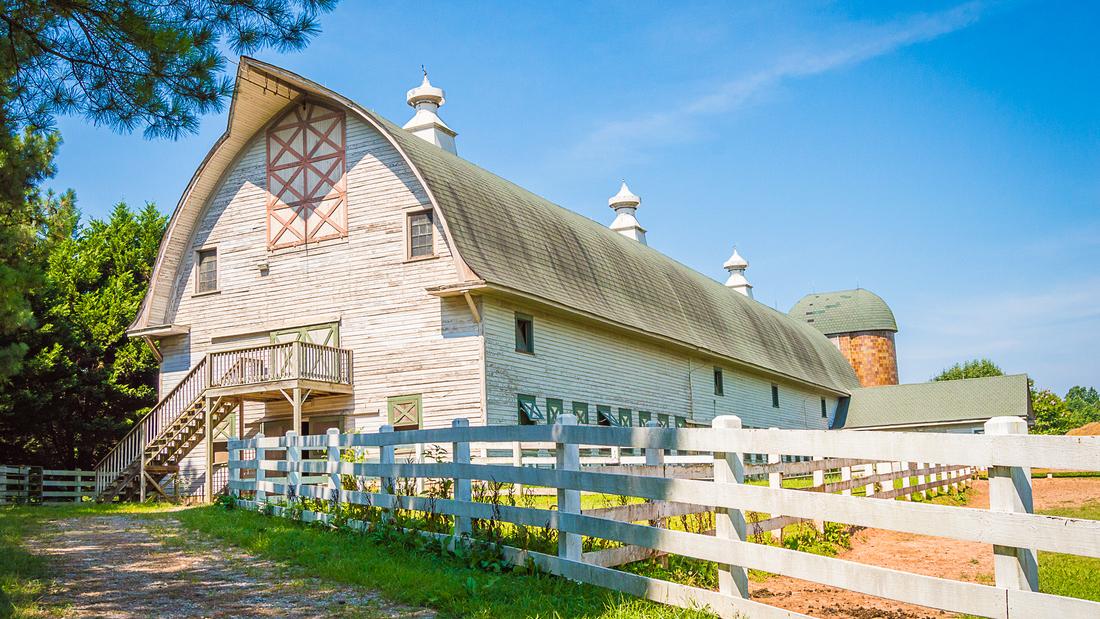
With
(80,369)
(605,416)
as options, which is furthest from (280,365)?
(80,369)

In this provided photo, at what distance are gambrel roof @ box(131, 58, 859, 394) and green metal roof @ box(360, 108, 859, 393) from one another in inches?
1.6

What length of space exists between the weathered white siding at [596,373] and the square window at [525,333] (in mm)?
131

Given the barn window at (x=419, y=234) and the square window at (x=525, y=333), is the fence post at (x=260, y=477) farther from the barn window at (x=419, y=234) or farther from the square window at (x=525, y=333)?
the square window at (x=525, y=333)

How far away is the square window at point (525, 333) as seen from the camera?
2162 centimetres

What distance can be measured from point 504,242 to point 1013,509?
58.8ft

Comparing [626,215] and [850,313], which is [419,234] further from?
[850,313]

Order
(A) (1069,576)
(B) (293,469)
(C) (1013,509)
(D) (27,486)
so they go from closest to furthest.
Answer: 1. (C) (1013,509)
2. (A) (1069,576)
3. (B) (293,469)
4. (D) (27,486)

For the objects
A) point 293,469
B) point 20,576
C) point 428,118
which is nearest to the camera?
point 20,576

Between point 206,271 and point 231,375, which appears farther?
point 206,271

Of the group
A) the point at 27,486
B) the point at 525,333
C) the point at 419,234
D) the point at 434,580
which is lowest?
the point at 27,486

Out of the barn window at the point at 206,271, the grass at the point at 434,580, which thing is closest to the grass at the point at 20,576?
the grass at the point at 434,580

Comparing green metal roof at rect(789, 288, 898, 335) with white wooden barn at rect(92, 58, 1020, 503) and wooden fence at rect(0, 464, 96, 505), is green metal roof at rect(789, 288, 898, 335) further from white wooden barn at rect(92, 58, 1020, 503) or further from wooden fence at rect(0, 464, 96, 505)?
wooden fence at rect(0, 464, 96, 505)

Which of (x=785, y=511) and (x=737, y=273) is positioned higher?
(x=737, y=273)

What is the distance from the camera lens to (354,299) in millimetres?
21766
